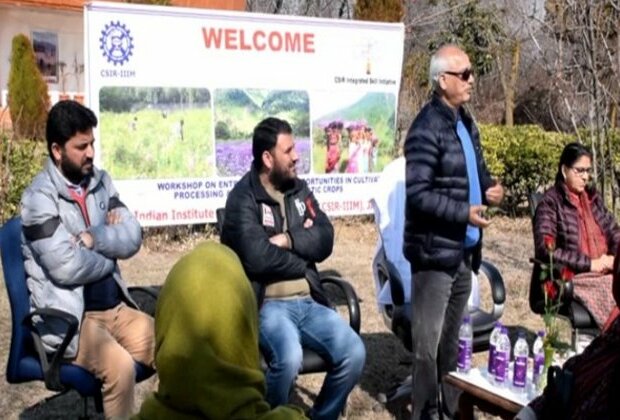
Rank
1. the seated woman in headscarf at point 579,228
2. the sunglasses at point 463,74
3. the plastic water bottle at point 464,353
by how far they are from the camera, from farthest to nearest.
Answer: the seated woman in headscarf at point 579,228 < the plastic water bottle at point 464,353 < the sunglasses at point 463,74

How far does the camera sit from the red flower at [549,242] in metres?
4.88

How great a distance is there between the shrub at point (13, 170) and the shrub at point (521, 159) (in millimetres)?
5530

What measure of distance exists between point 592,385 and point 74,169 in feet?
8.18

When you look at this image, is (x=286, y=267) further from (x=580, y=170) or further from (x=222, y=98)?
(x=222, y=98)

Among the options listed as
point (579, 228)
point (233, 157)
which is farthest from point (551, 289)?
point (233, 157)

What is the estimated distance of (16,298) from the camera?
378cm

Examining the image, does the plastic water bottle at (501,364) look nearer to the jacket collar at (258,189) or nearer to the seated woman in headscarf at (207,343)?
the jacket collar at (258,189)

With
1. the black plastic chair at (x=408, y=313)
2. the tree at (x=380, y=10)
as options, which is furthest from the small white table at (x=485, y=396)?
the tree at (x=380, y=10)

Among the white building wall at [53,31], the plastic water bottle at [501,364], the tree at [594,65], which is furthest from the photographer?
the white building wall at [53,31]

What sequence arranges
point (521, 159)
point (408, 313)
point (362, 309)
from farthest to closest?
1. point (521, 159)
2. point (362, 309)
3. point (408, 313)

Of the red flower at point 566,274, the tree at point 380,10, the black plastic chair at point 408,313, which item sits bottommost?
the black plastic chair at point 408,313

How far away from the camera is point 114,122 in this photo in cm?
621

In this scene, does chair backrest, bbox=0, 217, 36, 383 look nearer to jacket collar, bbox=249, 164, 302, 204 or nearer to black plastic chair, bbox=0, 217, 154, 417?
black plastic chair, bbox=0, 217, 154, 417

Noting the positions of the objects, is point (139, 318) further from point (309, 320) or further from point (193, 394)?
point (193, 394)
